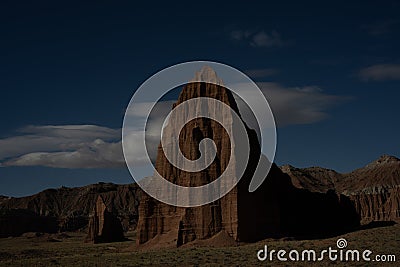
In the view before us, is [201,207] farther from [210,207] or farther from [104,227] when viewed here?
[104,227]

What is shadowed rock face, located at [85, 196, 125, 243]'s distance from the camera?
109 meters

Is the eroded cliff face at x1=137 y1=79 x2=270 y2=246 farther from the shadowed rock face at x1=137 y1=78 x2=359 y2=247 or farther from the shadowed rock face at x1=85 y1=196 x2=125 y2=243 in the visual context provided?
the shadowed rock face at x1=85 y1=196 x2=125 y2=243

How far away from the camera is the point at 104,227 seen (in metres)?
110

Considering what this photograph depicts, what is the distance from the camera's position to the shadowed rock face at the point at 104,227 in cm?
10914

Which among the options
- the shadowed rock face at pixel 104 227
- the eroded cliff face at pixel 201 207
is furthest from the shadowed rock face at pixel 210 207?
the shadowed rock face at pixel 104 227

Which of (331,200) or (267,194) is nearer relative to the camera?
(267,194)

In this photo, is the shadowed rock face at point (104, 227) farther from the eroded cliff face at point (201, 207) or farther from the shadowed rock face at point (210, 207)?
the shadowed rock face at point (210, 207)

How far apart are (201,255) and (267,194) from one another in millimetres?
21215

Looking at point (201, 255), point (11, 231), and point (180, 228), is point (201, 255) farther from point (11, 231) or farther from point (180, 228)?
point (11, 231)

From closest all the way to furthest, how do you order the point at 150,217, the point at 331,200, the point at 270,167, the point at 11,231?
the point at 150,217 < the point at 270,167 < the point at 331,200 < the point at 11,231

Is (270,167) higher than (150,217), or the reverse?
(270,167)

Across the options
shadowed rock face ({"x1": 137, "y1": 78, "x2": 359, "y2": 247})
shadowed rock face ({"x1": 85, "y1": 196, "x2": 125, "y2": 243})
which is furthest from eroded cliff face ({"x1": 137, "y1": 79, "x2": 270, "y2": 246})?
shadowed rock face ({"x1": 85, "y1": 196, "x2": 125, "y2": 243})

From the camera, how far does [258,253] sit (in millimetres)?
50062

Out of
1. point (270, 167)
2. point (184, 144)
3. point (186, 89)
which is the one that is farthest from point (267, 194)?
point (186, 89)
